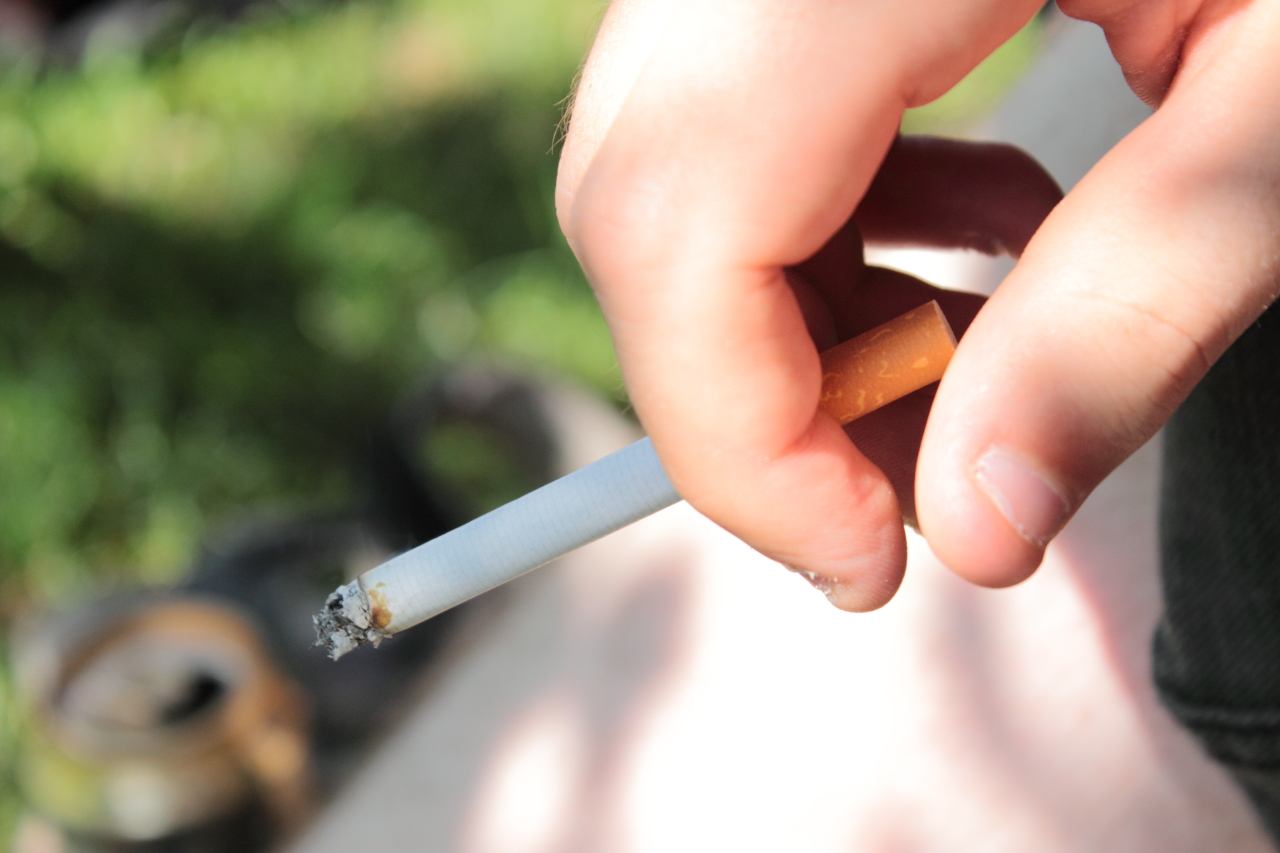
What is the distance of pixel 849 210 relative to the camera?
0.39 metres

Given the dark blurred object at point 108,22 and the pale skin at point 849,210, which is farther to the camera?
the dark blurred object at point 108,22

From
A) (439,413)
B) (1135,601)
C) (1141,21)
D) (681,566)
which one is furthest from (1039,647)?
(439,413)

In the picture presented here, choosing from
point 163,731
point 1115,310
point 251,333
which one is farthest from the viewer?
point 251,333

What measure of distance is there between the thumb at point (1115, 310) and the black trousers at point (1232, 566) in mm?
135

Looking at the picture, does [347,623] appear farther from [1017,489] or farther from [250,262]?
[250,262]

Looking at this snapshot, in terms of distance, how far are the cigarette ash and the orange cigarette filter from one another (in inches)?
8.9

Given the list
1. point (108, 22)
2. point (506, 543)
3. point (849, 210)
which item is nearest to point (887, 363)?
point (849, 210)

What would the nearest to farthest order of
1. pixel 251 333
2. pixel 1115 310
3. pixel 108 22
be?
pixel 1115 310, pixel 251 333, pixel 108 22

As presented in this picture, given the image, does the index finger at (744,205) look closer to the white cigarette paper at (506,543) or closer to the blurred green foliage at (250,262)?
the white cigarette paper at (506,543)

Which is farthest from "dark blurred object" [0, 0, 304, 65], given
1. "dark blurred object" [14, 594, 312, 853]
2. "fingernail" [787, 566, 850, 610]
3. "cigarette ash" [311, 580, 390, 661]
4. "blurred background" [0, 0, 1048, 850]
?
"fingernail" [787, 566, 850, 610]

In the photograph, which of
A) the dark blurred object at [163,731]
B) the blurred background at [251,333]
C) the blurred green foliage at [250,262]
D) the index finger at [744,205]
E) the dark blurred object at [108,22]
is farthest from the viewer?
the dark blurred object at [108,22]

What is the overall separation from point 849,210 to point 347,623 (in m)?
0.29

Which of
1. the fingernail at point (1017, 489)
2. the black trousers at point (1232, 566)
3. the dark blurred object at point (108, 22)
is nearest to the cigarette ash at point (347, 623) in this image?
the fingernail at point (1017, 489)

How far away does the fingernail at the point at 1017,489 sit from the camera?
371mm
